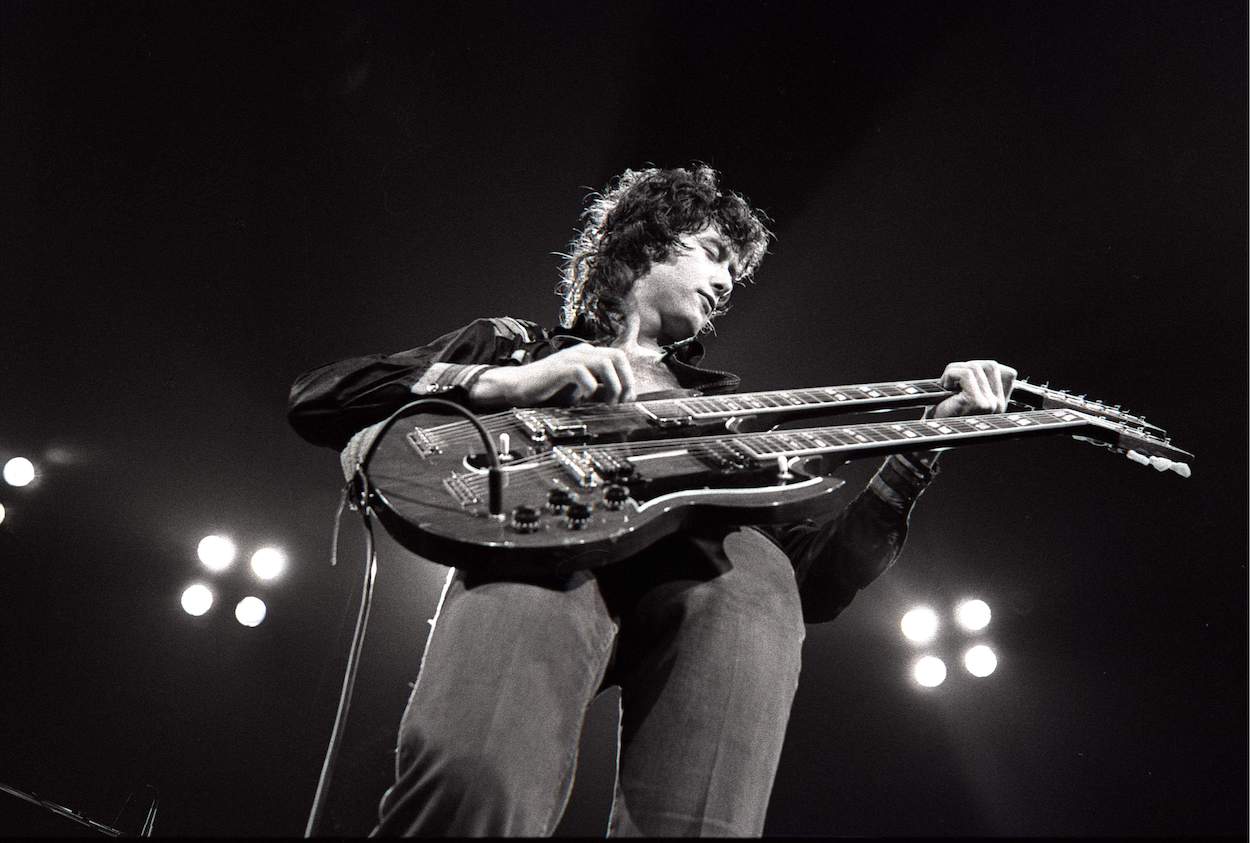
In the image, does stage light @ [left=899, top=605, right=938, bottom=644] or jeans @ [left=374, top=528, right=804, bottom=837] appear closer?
jeans @ [left=374, top=528, right=804, bottom=837]

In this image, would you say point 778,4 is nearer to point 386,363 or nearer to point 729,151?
point 729,151

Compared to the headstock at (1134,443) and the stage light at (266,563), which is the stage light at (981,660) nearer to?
the headstock at (1134,443)

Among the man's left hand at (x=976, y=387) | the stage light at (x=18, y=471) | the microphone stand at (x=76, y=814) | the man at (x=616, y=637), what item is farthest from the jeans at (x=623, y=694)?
the stage light at (x=18, y=471)

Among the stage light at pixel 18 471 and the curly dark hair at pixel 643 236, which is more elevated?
the curly dark hair at pixel 643 236

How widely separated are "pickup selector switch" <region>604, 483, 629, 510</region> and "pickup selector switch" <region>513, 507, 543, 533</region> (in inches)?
5.2

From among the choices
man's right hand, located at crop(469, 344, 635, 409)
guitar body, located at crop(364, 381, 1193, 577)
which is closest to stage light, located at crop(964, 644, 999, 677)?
guitar body, located at crop(364, 381, 1193, 577)

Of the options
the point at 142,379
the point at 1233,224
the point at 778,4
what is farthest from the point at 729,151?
the point at 142,379

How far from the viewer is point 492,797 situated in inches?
46.3

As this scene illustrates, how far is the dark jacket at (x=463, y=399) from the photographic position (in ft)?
6.07

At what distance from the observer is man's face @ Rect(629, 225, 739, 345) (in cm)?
244

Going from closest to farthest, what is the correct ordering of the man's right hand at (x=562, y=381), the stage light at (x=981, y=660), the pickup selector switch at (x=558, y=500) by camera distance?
1. the pickup selector switch at (x=558, y=500)
2. the man's right hand at (x=562, y=381)
3. the stage light at (x=981, y=660)

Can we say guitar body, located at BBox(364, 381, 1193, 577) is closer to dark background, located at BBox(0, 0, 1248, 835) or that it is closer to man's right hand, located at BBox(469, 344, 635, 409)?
man's right hand, located at BBox(469, 344, 635, 409)

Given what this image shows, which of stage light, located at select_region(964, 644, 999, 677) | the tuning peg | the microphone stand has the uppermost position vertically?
→ the tuning peg

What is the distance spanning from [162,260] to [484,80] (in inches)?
53.1
